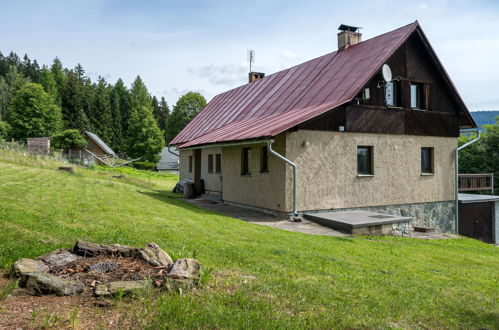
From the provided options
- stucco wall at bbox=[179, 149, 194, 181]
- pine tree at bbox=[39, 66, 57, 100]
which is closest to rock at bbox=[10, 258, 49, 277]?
stucco wall at bbox=[179, 149, 194, 181]

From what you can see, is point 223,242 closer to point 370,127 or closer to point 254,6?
point 254,6

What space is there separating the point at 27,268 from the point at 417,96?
14936 millimetres

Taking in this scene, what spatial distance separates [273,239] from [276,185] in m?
4.41

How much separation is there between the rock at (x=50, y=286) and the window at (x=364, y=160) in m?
11.4

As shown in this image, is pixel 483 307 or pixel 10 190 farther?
pixel 10 190

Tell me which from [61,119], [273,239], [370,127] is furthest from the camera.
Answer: [61,119]

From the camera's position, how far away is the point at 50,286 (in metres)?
3.69

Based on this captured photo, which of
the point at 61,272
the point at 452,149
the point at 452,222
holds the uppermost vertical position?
the point at 452,149

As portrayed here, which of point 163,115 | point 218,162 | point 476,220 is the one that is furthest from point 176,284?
point 163,115

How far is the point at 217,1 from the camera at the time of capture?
10.1 meters

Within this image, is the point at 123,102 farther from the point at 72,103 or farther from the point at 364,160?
the point at 364,160

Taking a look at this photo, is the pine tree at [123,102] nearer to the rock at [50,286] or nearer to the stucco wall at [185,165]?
the stucco wall at [185,165]

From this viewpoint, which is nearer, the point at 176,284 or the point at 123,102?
the point at 176,284

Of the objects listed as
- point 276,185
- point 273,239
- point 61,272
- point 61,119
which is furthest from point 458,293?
point 61,119
